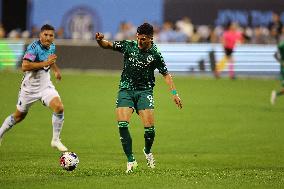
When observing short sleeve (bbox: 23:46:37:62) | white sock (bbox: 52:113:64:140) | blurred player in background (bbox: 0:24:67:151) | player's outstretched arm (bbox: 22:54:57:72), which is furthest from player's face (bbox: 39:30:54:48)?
white sock (bbox: 52:113:64:140)

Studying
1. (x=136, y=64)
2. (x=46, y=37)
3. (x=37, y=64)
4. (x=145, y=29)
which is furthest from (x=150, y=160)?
(x=46, y=37)

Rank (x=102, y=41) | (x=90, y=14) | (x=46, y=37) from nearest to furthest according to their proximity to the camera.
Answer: (x=102, y=41), (x=46, y=37), (x=90, y=14)

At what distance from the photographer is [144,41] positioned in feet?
48.6

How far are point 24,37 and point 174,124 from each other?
16.8 meters

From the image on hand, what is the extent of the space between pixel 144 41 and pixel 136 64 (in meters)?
0.44

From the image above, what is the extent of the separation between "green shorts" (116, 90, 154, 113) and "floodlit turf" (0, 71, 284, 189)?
3.47ft

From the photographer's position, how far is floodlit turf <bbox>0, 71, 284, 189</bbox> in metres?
14.0

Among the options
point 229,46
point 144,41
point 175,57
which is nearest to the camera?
point 144,41

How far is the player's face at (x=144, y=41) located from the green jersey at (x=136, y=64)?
0.31 feet

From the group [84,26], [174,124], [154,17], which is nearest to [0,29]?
[84,26]

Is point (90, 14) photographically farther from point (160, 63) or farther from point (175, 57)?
point (160, 63)

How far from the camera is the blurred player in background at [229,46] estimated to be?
37531 mm

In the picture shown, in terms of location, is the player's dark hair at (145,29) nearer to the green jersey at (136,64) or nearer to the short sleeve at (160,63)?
the green jersey at (136,64)

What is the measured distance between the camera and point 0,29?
130 ft
